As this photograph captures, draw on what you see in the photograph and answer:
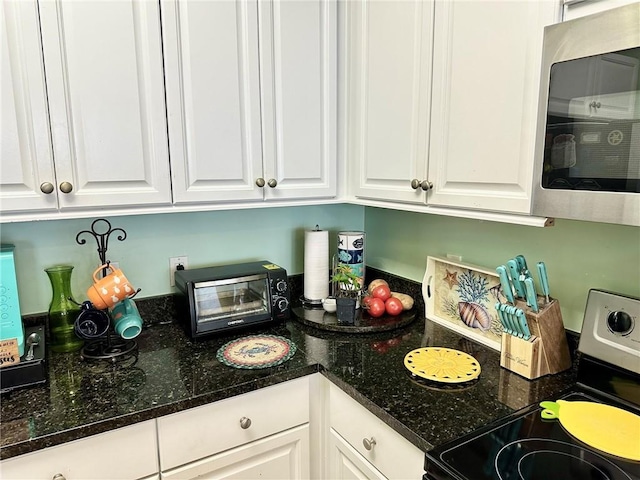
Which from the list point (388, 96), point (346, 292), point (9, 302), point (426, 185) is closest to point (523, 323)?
point (426, 185)

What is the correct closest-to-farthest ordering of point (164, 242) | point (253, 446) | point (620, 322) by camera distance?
point (620, 322)
point (253, 446)
point (164, 242)

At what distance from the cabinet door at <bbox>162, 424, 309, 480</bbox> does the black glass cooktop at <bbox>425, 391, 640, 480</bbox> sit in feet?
1.90

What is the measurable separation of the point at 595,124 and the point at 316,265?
46.7 inches

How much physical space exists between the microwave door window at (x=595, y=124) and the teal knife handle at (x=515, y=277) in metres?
0.30

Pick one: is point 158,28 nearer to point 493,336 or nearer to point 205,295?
point 205,295

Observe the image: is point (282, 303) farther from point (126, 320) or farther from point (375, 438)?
point (375, 438)

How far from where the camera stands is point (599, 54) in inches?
35.1

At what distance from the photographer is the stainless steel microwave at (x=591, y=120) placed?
33.6 inches

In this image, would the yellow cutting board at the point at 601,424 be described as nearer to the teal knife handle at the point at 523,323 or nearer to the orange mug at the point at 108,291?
the teal knife handle at the point at 523,323

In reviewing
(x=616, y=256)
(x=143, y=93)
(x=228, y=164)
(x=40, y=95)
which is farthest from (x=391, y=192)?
(x=40, y=95)

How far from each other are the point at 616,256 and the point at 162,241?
1.51 metres

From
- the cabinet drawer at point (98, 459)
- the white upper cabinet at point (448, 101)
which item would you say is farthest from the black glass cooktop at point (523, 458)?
the cabinet drawer at point (98, 459)

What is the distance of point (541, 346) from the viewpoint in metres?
1.25

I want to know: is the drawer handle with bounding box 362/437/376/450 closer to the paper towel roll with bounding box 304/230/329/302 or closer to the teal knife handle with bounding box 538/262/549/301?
the teal knife handle with bounding box 538/262/549/301
